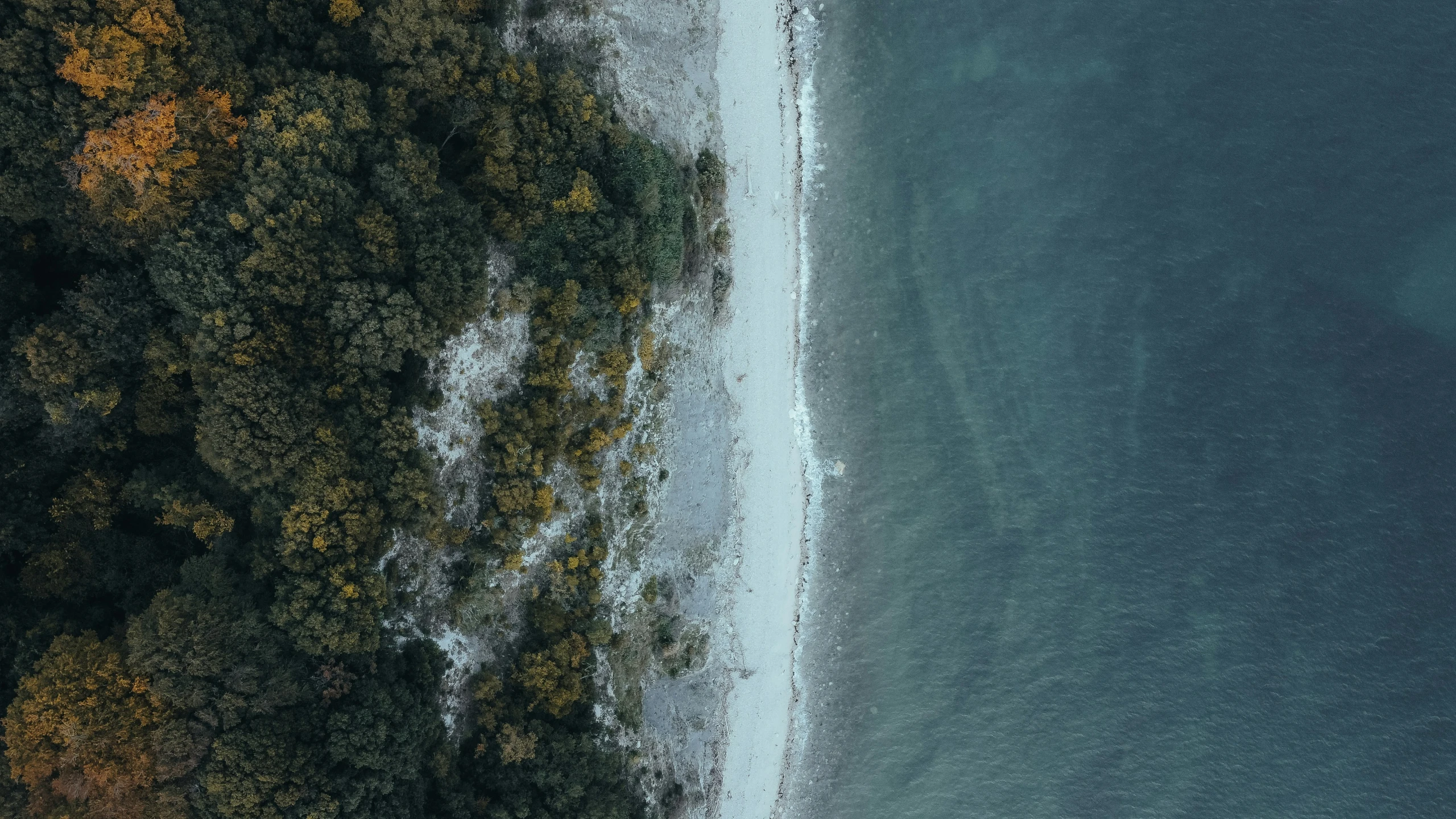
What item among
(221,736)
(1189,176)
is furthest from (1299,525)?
(221,736)

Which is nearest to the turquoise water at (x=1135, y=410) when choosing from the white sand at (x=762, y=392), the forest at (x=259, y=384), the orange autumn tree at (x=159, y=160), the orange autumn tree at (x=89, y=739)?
the white sand at (x=762, y=392)

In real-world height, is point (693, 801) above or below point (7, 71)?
below

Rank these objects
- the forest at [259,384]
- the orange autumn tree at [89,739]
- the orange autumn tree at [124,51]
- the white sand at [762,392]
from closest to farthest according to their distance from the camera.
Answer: the orange autumn tree at [124,51]
the orange autumn tree at [89,739]
the forest at [259,384]
the white sand at [762,392]

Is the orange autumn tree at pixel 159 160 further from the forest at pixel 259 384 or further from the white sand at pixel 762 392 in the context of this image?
the white sand at pixel 762 392

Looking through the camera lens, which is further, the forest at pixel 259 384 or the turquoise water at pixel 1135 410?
the turquoise water at pixel 1135 410

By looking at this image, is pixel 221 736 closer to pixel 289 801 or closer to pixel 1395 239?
pixel 289 801

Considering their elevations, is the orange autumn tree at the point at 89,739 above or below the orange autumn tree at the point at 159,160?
below

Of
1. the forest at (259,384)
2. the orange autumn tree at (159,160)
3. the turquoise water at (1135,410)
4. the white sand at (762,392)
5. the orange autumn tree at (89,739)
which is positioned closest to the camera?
the orange autumn tree at (89,739)
